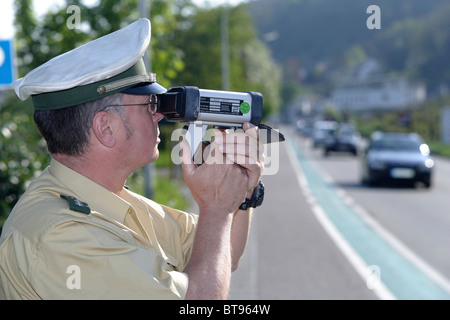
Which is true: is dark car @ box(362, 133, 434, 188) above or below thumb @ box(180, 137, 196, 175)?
below

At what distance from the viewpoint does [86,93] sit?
1.91 meters

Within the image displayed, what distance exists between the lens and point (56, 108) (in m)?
1.94

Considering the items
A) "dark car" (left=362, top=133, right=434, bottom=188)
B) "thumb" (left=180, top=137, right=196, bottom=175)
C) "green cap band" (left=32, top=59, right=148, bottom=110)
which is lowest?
"dark car" (left=362, top=133, right=434, bottom=188)

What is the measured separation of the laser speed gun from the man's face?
58mm

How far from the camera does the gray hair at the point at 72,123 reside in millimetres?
1972

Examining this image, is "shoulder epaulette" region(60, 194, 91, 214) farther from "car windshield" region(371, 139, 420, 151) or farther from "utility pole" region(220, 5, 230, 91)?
"utility pole" region(220, 5, 230, 91)

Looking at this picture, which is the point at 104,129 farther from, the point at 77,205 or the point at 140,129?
the point at 77,205

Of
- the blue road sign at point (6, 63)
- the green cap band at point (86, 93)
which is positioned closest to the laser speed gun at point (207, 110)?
the green cap band at point (86, 93)

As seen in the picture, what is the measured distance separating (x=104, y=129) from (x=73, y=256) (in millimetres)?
486

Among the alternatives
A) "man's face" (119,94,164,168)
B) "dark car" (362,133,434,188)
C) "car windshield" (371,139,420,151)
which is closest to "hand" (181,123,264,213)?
"man's face" (119,94,164,168)

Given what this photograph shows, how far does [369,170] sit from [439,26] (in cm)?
14868

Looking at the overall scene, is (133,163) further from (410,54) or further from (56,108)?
(410,54)

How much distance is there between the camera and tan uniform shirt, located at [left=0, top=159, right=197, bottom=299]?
1655 mm

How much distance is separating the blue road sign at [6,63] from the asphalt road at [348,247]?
Result: 9.70ft
